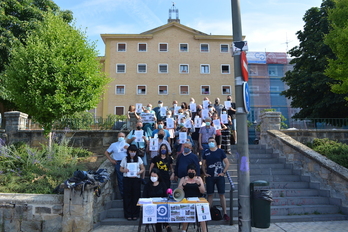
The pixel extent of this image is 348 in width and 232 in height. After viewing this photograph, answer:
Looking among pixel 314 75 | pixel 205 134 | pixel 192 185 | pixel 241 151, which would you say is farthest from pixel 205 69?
pixel 241 151

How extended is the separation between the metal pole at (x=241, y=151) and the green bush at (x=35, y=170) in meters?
5.02

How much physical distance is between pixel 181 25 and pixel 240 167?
1502 inches

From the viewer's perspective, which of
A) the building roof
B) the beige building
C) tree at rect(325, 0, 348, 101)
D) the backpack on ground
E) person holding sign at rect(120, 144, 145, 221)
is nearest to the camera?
the backpack on ground

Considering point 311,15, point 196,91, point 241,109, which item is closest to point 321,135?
point 241,109

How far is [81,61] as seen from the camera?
12125 mm

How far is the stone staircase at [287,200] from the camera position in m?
7.96

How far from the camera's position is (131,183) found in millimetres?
7840

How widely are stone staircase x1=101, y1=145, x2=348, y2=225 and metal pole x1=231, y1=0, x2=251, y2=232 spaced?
2.20 m

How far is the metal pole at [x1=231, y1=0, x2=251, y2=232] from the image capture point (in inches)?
209

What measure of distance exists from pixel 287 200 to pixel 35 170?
7.61 m

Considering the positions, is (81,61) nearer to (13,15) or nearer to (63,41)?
(63,41)

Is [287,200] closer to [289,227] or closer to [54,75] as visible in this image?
[289,227]

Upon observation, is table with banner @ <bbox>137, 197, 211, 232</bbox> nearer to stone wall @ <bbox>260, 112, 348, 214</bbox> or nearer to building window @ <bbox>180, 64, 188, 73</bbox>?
stone wall @ <bbox>260, 112, 348, 214</bbox>

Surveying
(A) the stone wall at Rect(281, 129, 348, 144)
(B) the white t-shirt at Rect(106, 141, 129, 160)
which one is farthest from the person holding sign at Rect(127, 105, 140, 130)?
(A) the stone wall at Rect(281, 129, 348, 144)
